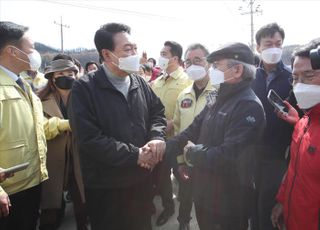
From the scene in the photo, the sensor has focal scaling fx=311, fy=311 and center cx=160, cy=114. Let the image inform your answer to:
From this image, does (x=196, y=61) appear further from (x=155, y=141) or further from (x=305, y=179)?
(x=305, y=179)

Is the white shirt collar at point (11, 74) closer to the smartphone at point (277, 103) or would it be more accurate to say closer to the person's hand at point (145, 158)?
the person's hand at point (145, 158)

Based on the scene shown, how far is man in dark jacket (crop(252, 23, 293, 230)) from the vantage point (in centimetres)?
294

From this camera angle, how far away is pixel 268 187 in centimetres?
296

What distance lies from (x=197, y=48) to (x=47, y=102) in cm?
181

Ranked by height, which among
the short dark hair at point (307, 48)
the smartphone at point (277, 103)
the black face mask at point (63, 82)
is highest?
the short dark hair at point (307, 48)

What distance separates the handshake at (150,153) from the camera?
7.55 feet

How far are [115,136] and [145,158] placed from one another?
281 millimetres

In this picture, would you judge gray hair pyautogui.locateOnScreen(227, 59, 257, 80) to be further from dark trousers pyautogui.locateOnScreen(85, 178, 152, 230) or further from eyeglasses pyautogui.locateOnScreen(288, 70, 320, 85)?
dark trousers pyautogui.locateOnScreen(85, 178, 152, 230)

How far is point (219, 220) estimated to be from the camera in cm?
226

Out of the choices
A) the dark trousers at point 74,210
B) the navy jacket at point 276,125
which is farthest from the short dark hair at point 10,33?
the navy jacket at point 276,125

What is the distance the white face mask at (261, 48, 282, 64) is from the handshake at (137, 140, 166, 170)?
4.79 ft

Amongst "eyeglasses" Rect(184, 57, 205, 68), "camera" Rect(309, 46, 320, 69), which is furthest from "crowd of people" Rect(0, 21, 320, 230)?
"eyeglasses" Rect(184, 57, 205, 68)

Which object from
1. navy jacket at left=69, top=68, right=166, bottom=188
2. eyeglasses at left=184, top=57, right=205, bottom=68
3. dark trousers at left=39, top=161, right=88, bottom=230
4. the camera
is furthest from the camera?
eyeglasses at left=184, top=57, right=205, bottom=68

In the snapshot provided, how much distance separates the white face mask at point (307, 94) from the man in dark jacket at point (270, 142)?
3.17 ft
